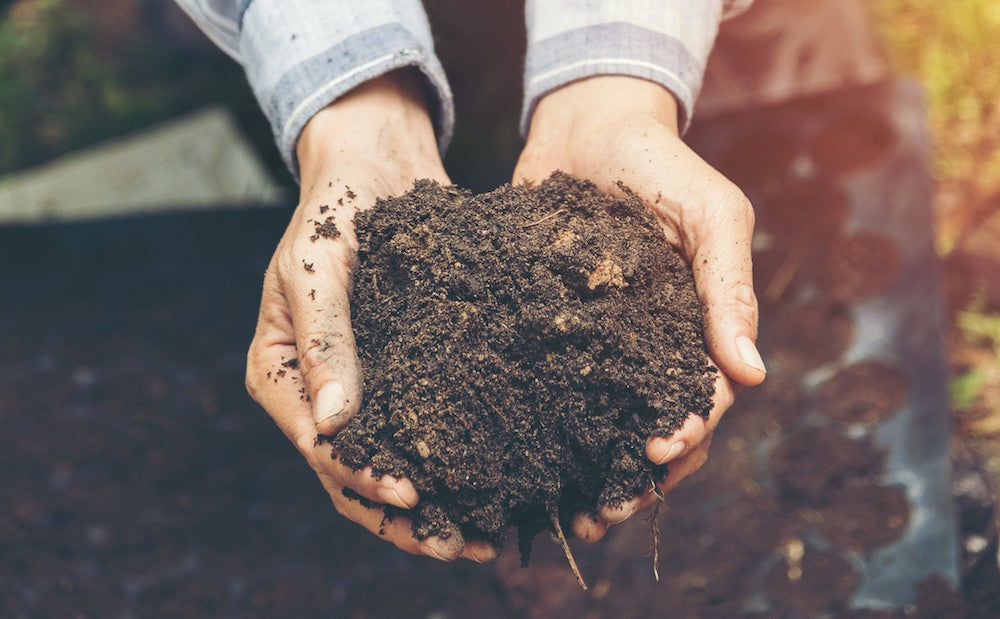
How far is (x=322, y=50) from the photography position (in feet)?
4.52

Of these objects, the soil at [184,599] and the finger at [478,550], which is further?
the soil at [184,599]

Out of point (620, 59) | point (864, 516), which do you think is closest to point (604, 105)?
point (620, 59)

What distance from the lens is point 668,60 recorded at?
4.64ft

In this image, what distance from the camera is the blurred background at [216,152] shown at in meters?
2.01

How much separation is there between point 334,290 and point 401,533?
0.40 metres

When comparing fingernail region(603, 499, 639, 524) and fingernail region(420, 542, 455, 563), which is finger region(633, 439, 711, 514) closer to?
fingernail region(603, 499, 639, 524)

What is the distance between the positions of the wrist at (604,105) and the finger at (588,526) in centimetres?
67

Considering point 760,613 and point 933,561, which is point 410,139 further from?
point 933,561

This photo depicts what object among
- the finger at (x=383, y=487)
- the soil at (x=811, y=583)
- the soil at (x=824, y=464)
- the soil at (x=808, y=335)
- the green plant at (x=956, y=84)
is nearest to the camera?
the finger at (x=383, y=487)

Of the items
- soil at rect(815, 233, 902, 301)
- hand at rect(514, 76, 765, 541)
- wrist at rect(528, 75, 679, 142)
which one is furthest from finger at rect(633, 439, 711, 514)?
soil at rect(815, 233, 902, 301)

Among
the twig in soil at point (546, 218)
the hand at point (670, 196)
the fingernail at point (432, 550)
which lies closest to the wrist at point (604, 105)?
the hand at point (670, 196)

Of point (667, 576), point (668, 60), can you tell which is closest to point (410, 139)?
point (668, 60)

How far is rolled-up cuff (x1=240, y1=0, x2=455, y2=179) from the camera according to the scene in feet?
4.52

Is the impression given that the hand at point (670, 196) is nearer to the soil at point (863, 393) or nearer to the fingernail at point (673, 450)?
the fingernail at point (673, 450)
